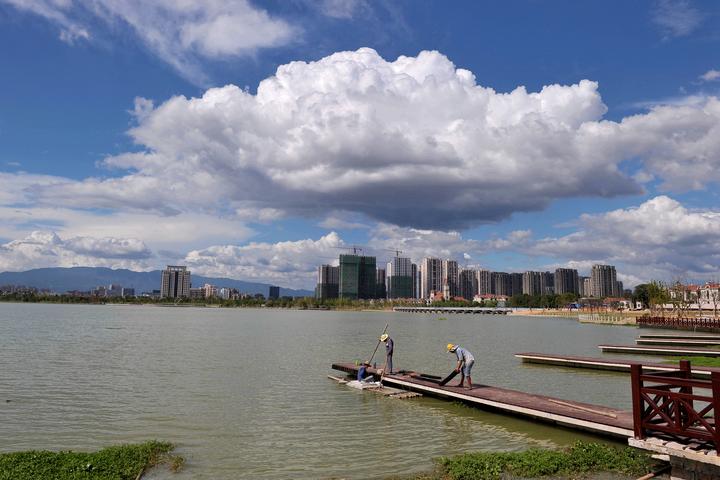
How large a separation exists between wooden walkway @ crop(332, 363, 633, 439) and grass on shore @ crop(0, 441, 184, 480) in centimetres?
1179

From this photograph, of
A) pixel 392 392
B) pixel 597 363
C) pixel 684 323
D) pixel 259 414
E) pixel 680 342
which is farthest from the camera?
pixel 684 323

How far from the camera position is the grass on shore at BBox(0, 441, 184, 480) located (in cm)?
1247

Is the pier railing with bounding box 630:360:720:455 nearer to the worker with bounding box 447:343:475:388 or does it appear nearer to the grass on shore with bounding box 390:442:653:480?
the grass on shore with bounding box 390:442:653:480

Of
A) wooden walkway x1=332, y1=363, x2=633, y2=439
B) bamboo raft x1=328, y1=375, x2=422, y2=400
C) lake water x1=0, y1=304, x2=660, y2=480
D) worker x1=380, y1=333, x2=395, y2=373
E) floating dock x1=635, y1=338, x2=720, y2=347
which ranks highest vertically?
worker x1=380, y1=333, x2=395, y2=373

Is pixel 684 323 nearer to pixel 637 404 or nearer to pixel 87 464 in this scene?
pixel 637 404

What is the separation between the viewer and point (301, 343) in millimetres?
56438

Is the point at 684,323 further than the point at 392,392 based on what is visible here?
Yes

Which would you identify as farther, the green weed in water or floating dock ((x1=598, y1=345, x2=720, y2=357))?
floating dock ((x1=598, y1=345, x2=720, y2=357))

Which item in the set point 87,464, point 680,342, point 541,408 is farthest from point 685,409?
point 680,342

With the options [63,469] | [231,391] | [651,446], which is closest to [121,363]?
[231,391]

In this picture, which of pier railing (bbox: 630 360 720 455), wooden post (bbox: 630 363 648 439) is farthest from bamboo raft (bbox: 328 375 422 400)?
wooden post (bbox: 630 363 648 439)

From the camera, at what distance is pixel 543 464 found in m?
13.5

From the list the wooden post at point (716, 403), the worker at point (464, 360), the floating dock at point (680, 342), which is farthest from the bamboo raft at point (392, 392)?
the floating dock at point (680, 342)

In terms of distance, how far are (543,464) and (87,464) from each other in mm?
11426
